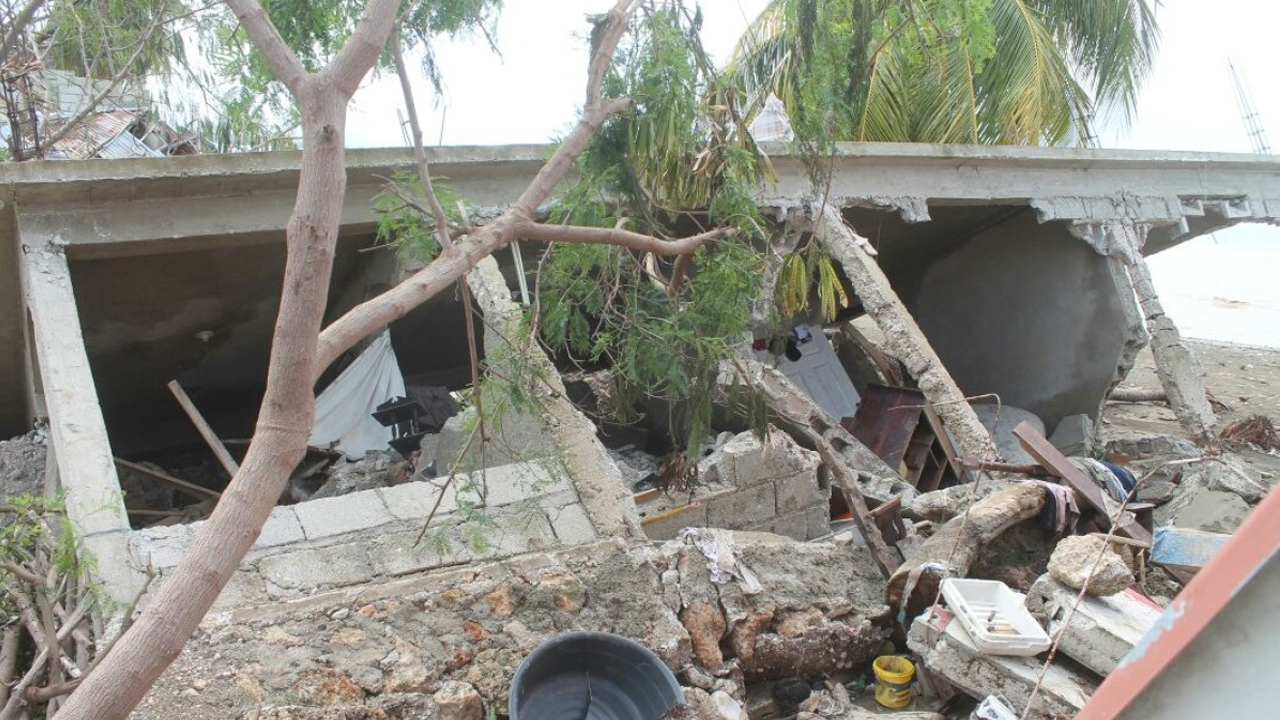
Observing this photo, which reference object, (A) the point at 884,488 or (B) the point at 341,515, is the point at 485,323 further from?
(A) the point at 884,488

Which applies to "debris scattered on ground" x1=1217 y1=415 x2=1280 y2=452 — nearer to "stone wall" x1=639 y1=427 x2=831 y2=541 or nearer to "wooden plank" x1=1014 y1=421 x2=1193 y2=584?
"wooden plank" x1=1014 y1=421 x2=1193 y2=584

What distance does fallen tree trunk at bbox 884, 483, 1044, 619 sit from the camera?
6211 mm

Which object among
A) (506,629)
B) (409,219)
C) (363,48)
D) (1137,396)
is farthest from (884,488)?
(1137,396)

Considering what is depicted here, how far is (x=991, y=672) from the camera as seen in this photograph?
548 cm

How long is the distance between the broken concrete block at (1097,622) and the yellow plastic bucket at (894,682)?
794mm

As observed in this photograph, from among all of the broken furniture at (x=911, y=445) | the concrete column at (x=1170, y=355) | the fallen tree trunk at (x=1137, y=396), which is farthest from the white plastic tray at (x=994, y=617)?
the fallen tree trunk at (x=1137, y=396)

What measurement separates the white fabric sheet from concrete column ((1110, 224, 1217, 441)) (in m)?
7.77

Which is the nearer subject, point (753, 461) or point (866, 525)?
point (866, 525)

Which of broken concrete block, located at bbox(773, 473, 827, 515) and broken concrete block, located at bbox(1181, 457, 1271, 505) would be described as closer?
broken concrete block, located at bbox(773, 473, 827, 515)

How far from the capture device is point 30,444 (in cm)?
911

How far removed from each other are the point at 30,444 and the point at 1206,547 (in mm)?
9113

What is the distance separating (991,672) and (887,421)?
5.79m

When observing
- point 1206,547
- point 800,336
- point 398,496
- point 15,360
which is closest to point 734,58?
point 800,336

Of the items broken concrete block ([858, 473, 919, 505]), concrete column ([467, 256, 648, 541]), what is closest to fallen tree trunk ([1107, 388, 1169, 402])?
broken concrete block ([858, 473, 919, 505])
